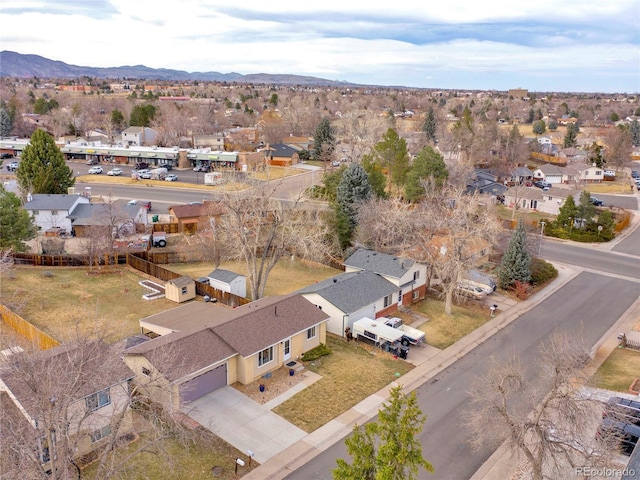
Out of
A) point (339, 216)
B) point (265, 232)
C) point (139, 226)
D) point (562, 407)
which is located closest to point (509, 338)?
point (562, 407)

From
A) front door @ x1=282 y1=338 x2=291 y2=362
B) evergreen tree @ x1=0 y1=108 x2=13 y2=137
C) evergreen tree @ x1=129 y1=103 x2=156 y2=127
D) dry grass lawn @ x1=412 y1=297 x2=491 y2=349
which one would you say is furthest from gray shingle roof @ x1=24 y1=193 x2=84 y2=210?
evergreen tree @ x1=0 y1=108 x2=13 y2=137

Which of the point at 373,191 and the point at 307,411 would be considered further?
the point at 373,191

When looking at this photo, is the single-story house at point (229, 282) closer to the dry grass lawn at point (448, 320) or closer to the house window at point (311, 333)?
the house window at point (311, 333)

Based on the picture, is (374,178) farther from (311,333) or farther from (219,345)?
(219,345)

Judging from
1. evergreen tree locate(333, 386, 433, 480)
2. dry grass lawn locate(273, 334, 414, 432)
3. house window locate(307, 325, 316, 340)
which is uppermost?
evergreen tree locate(333, 386, 433, 480)

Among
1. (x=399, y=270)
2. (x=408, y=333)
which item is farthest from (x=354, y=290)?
(x=408, y=333)

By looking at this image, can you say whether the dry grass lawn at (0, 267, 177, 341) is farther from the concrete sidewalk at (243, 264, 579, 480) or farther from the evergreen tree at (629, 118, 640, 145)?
the evergreen tree at (629, 118, 640, 145)

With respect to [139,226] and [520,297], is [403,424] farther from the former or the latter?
[139,226]

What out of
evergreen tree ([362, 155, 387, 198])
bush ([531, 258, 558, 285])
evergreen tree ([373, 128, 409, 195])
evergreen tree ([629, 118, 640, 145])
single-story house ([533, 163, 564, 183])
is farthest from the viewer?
evergreen tree ([629, 118, 640, 145])
